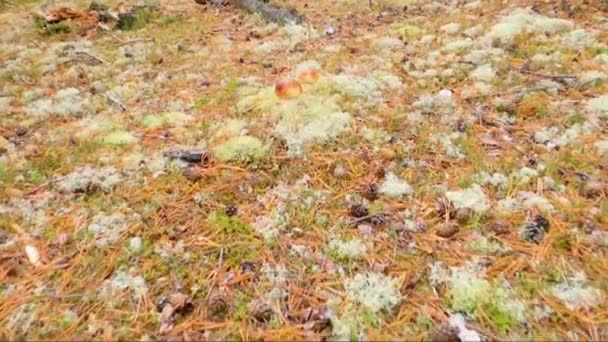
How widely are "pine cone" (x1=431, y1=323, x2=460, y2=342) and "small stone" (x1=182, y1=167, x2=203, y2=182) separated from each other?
180cm

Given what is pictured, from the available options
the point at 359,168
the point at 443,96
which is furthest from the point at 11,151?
the point at 443,96

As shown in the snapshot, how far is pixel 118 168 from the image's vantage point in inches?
125

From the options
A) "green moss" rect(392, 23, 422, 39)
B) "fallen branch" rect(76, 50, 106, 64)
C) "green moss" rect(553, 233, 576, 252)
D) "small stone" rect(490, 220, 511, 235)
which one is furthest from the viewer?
"green moss" rect(392, 23, 422, 39)

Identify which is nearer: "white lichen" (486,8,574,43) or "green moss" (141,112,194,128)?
"green moss" (141,112,194,128)

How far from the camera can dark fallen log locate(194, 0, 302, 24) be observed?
6.44 m

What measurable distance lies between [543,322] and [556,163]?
4.38 ft

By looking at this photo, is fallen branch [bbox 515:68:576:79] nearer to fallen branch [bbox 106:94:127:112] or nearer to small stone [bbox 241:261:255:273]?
small stone [bbox 241:261:255:273]

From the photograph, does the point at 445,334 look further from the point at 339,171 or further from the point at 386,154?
the point at 386,154

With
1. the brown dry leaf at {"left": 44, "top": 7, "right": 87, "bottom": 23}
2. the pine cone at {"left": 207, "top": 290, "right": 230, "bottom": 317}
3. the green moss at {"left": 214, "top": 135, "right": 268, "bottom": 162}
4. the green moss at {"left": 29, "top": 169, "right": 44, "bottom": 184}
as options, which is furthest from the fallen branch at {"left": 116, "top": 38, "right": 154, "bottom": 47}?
the pine cone at {"left": 207, "top": 290, "right": 230, "bottom": 317}

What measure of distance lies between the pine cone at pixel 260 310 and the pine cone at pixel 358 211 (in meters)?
0.82

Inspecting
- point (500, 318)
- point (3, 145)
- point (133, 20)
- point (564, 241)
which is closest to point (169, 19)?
point (133, 20)

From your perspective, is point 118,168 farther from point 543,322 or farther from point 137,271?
point 543,322

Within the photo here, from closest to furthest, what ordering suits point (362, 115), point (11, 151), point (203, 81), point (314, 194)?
point (314, 194)
point (11, 151)
point (362, 115)
point (203, 81)

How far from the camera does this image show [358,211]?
2.71 meters
